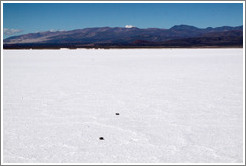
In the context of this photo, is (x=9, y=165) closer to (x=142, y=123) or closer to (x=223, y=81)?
(x=142, y=123)

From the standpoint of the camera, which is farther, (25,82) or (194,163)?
(25,82)

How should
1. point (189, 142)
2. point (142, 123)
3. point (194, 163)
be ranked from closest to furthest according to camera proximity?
point (194, 163), point (189, 142), point (142, 123)

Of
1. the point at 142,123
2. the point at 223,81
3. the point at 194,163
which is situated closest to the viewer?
the point at 194,163

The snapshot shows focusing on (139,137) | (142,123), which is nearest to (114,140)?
(139,137)

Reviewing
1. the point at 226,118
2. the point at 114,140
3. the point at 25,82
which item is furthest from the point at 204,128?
the point at 25,82

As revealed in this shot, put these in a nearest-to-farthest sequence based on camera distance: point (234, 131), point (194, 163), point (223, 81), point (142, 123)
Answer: point (194, 163) < point (234, 131) < point (142, 123) < point (223, 81)

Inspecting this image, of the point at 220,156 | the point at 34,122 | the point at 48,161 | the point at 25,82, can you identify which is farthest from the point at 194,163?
the point at 25,82

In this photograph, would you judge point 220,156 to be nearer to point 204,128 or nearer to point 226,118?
point 204,128

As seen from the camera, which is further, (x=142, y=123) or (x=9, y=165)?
(x=142, y=123)
